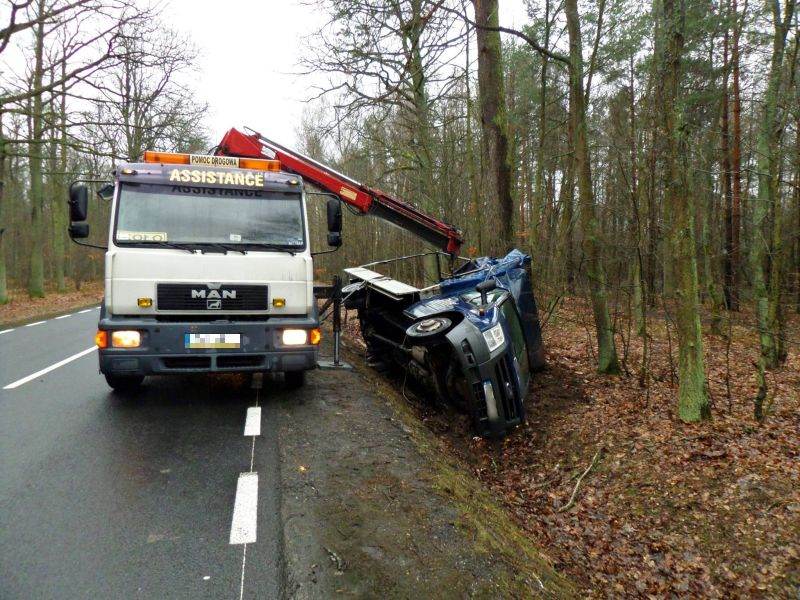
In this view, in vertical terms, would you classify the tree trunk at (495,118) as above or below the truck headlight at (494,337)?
above

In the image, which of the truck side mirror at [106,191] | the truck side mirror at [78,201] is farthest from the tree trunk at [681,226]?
the truck side mirror at [78,201]

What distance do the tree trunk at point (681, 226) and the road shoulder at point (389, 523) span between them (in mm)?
2736

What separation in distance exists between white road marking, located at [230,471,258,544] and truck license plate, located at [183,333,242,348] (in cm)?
173

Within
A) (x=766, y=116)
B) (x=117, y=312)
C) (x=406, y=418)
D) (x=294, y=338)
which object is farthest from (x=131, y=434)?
(x=766, y=116)

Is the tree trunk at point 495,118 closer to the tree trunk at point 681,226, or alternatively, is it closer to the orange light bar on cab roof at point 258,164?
the tree trunk at point 681,226

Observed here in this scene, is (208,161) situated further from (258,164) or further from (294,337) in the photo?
(294,337)

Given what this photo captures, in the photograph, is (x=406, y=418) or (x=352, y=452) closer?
(x=352, y=452)

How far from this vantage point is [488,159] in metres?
9.10

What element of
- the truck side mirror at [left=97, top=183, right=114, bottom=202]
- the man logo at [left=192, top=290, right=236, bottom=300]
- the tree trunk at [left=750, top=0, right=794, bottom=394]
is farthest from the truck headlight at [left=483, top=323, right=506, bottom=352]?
the truck side mirror at [left=97, top=183, right=114, bottom=202]

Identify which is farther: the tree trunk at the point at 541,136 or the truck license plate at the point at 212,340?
the tree trunk at the point at 541,136

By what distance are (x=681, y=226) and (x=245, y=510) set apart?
4.91 metres

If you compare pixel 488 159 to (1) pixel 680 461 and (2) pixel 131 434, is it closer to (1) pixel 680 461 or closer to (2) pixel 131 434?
(1) pixel 680 461

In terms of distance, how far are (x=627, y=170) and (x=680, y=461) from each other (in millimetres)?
4632

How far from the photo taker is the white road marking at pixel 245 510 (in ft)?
10.5
